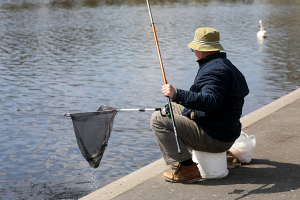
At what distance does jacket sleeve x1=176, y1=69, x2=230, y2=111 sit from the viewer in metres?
3.66

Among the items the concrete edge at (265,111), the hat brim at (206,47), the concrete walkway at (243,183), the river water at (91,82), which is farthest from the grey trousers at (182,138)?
the concrete edge at (265,111)

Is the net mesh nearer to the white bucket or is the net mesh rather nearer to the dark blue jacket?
the dark blue jacket

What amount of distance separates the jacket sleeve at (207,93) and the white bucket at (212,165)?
62 cm

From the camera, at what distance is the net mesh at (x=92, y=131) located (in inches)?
166

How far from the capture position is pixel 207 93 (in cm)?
370

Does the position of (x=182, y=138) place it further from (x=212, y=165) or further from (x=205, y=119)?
Result: (x=212, y=165)

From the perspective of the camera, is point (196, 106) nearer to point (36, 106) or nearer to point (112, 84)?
point (36, 106)

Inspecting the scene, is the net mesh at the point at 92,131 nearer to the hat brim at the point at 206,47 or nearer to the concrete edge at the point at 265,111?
the hat brim at the point at 206,47

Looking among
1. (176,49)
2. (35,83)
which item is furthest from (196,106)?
(176,49)

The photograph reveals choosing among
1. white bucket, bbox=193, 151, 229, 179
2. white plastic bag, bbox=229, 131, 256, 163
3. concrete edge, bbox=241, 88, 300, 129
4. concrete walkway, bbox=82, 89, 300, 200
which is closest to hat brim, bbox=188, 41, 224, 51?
white bucket, bbox=193, 151, 229, 179

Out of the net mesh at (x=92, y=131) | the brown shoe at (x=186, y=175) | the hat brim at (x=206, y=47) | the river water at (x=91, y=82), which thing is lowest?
the river water at (x=91, y=82)

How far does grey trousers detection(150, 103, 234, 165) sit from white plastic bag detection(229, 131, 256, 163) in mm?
430

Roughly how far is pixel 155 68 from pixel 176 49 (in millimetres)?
3842

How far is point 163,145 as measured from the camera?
4098 mm
